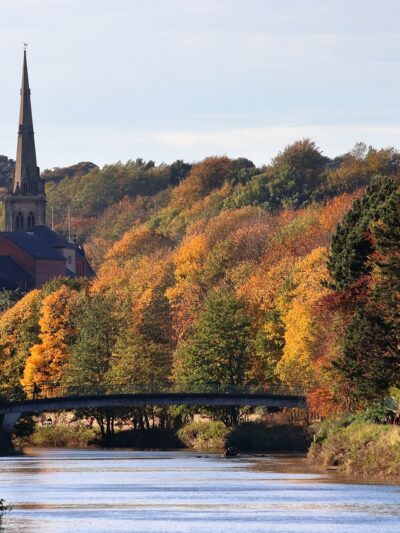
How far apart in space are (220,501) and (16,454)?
61.4 meters

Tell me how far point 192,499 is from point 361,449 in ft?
62.1

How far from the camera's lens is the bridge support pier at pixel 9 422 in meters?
158

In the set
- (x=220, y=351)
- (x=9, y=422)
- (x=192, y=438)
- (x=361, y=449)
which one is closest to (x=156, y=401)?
(x=9, y=422)

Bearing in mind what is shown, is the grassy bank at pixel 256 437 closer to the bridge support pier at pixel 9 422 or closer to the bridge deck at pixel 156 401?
the bridge deck at pixel 156 401

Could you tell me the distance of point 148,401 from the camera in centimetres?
15800

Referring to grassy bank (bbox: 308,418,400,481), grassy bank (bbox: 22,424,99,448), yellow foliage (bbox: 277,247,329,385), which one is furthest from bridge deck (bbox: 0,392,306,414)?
grassy bank (bbox: 308,418,400,481)

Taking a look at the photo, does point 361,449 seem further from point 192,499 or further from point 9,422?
point 9,422

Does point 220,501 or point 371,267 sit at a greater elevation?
point 371,267

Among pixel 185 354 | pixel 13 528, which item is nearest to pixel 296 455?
pixel 185 354

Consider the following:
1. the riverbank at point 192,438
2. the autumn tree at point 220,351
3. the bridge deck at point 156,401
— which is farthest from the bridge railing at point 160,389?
the riverbank at point 192,438

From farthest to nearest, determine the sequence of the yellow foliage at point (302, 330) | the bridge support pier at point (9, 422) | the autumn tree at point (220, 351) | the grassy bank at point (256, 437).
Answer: the autumn tree at point (220, 351), the bridge support pier at point (9, 422), the grassy bank at point (256, 437), the yellow foliage at point (302, 330)

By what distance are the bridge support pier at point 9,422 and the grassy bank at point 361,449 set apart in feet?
120

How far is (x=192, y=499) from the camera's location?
97812 mm

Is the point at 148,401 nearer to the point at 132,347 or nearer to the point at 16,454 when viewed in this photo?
the point at 16,454
